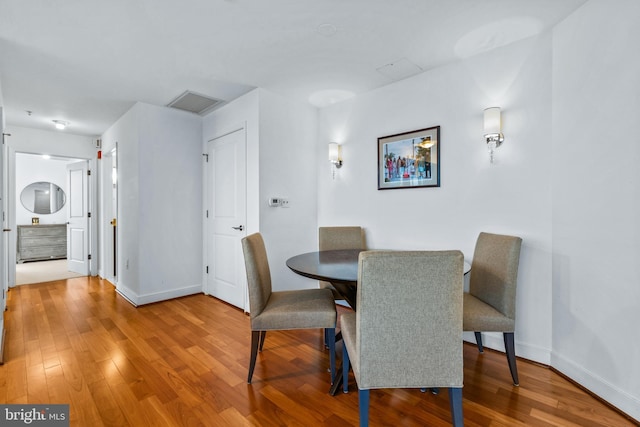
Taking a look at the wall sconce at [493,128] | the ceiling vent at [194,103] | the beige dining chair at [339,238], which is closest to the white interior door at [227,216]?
the ceiling vent at [194,103]

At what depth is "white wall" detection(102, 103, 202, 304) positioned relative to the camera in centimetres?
346

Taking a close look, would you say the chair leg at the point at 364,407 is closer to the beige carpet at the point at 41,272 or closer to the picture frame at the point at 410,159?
the picture frame at the point at 410,159

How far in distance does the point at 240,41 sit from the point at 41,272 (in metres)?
5.71

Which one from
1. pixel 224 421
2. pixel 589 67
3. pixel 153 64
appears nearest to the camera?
pixel 224 421

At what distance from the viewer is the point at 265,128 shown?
122 inches

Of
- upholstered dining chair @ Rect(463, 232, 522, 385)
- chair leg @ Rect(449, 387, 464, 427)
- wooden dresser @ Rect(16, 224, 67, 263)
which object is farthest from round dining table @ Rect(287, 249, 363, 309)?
wooden dresser @ Rect(16, 224, 67, 263)

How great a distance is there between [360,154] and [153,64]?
2.15 meters

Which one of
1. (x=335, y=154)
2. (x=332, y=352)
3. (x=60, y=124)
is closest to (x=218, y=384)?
(x=332, y=352)

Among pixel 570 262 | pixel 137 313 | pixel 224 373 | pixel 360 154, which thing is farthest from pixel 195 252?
pixel 570 262

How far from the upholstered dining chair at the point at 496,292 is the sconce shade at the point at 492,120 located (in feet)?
2.62

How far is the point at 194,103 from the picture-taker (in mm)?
3488

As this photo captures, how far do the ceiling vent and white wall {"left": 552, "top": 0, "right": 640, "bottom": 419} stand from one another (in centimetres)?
325

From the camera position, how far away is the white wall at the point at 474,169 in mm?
2117

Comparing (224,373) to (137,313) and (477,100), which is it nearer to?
(137,313)
